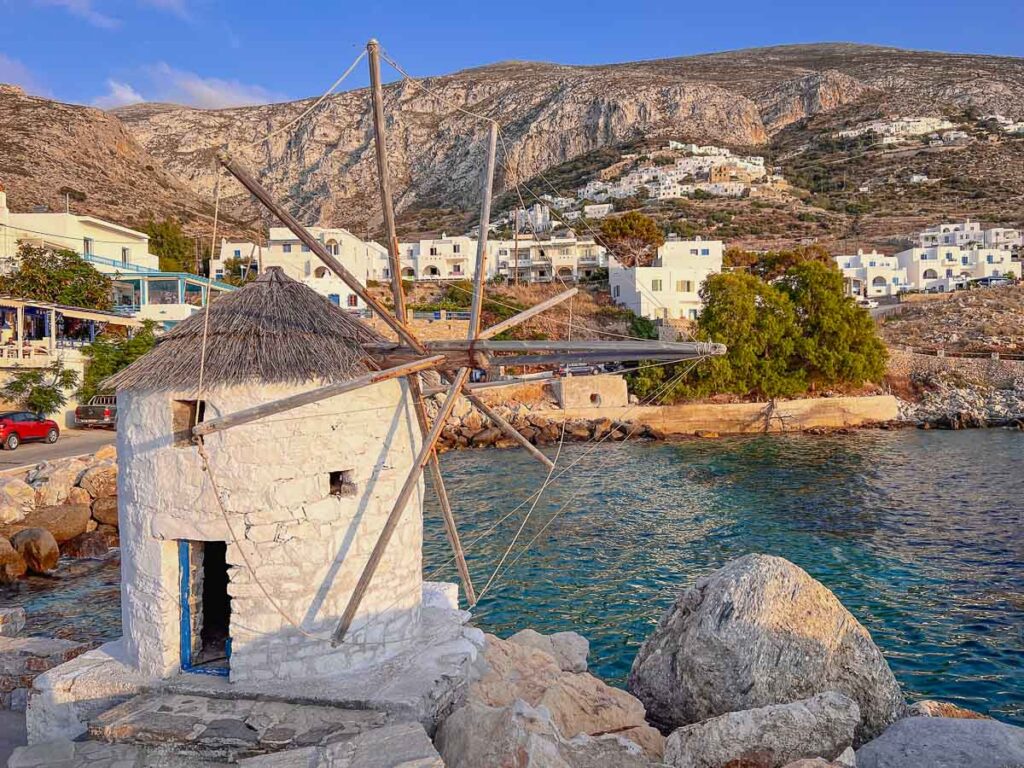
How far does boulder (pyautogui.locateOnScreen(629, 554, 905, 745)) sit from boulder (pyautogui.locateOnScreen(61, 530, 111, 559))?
15.0 metres

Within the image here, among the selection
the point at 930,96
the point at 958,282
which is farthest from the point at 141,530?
the point at 930,96

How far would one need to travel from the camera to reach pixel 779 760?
661cm

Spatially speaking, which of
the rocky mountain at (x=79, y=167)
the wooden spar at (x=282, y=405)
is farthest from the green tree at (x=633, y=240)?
the wooden spar at (x=282, y=405)

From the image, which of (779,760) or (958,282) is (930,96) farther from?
(779,760)

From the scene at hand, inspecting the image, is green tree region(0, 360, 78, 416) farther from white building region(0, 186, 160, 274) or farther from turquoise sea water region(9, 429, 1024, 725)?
turquoise sea water region(9, 429, 1024, 725)

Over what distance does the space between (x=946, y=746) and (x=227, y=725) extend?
623 cm

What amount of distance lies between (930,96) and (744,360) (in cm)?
12012

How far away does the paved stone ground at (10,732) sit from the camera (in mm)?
7689

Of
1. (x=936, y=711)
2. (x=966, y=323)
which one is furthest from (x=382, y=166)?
(x=966, y=323)

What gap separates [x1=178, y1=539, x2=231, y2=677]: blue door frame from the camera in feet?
24.2

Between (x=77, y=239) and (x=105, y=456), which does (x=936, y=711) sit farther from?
(x=77, y=239)

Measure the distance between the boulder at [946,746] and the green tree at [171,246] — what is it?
63.3 metres

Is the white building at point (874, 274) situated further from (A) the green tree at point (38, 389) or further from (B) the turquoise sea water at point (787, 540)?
(A) the green tree at point (38, 389)

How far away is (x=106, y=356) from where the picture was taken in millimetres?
34250
